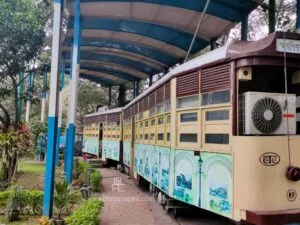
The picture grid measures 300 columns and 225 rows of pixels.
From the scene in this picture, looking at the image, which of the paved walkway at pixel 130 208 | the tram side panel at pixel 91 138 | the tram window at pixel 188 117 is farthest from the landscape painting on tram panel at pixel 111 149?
the tram window at pixel 188 117

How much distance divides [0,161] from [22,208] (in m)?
3.70

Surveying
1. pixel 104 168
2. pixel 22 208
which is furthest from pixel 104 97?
pixel 22 208

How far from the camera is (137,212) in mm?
8375

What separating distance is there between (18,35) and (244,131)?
28.4 ft

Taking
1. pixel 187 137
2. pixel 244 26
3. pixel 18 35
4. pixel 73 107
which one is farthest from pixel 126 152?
pixel 187 137

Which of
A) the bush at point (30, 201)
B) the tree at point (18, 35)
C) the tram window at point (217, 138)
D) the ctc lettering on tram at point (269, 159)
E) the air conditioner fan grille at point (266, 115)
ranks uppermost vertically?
the tree at point (18, 35)

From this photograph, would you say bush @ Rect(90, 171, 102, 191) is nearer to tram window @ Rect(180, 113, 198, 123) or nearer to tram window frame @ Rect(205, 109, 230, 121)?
tram window @ Rect(180, 113, 198, 123)

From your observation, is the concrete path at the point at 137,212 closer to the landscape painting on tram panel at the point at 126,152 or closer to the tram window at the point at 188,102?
the tram window at the point at 188,102

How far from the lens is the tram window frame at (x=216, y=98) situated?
5301 mm

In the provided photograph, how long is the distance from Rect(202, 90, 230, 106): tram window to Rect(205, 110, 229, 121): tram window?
135 mm

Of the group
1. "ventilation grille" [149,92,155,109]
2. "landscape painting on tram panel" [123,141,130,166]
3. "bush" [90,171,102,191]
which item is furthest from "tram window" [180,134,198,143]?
"landscape painting on tram panel" [123,141,130,166]

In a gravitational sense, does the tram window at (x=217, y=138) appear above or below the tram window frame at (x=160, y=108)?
below

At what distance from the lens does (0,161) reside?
10.9m

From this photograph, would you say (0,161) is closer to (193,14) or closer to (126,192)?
(126,192)
